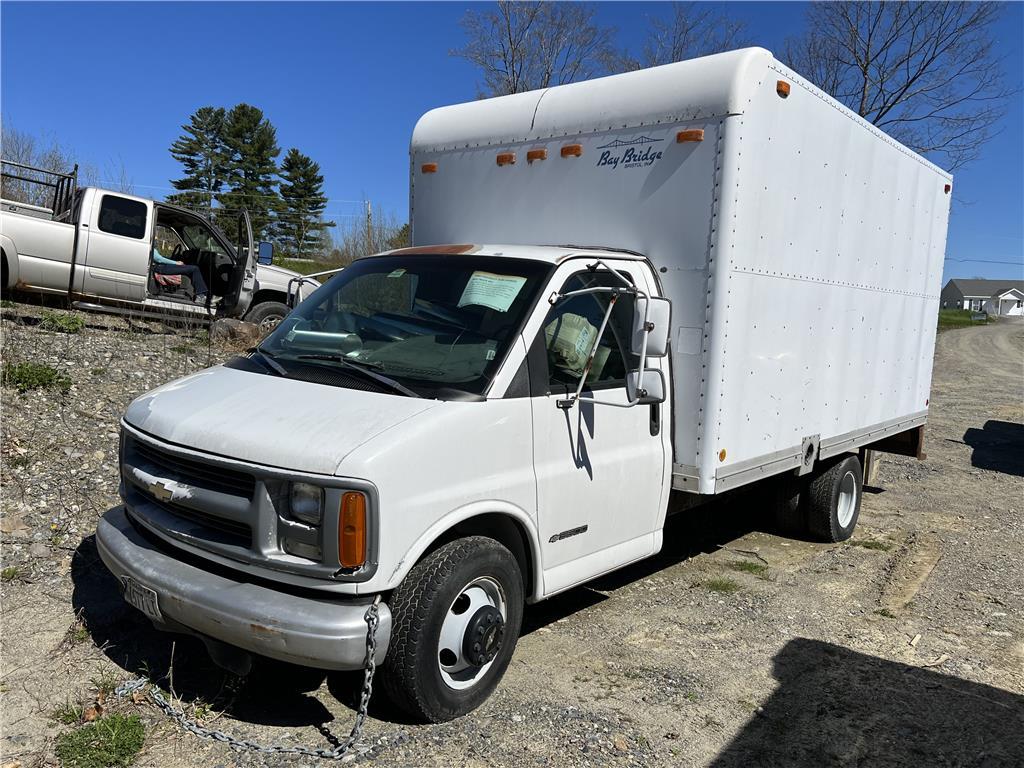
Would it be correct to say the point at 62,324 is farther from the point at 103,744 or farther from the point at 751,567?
the point at 751,567

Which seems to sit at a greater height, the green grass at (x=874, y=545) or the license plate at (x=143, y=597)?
the license plate at (x=143, y=597)

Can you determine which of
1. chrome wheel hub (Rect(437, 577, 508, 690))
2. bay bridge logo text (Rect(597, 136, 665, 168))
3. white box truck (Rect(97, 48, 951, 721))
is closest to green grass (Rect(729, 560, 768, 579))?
white box truck (Rect(97, 48, 951, 721))

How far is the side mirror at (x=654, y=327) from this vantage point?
3904 mm

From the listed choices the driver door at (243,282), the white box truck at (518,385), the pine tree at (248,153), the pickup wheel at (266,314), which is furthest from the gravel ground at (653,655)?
the pine tree at (248,153)

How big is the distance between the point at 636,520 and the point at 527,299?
144 cm

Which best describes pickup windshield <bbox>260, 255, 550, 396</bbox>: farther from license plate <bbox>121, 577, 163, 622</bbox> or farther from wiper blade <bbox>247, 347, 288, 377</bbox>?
license plate <bbox>121, 577, 163, 622</bbox>

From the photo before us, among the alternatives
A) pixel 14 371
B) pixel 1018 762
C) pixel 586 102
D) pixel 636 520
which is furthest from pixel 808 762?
pixel 14 371

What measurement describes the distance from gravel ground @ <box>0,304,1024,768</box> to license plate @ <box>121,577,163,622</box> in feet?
1.69

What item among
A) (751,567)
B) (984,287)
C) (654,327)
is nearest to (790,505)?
(751,567)

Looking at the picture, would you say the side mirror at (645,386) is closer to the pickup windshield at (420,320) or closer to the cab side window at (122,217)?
the pickup windshield at (420,320)

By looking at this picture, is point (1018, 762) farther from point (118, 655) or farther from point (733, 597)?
point (118, 655)

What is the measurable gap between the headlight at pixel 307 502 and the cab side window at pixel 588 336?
133 centimetres

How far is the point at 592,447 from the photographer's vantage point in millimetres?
4203

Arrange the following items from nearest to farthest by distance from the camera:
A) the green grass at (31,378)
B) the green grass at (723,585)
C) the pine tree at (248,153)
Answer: the green grass at (723,585) < the green grass at (31,378) < the pine tree at (248,153)
